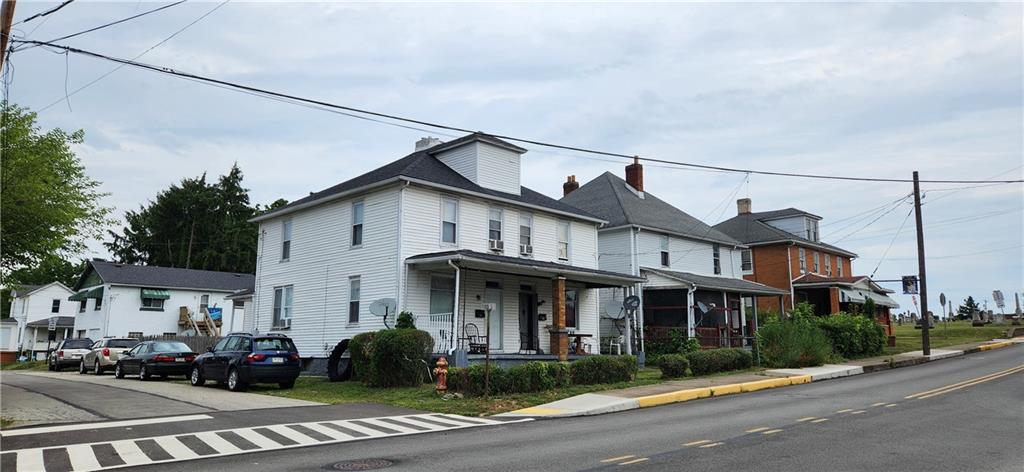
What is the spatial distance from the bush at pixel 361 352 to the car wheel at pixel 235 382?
10.2ft

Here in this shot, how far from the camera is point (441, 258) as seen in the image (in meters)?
20.5

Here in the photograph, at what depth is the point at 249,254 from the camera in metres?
70.0

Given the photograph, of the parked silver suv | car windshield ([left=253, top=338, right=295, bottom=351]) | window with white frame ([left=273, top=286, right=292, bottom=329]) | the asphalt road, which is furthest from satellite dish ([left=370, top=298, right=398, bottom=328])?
the parked silver suv

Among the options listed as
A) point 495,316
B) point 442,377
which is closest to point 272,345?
point 442,377

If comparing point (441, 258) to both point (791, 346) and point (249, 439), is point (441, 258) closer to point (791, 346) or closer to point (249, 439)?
point (249, 439)

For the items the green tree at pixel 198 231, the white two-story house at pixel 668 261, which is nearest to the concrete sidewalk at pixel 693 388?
the white two-story house at pixel 668 261

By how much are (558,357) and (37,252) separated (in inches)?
592

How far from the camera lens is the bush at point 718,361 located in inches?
830

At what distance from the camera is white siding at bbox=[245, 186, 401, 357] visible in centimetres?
2262

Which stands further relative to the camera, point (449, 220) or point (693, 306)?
point (693, 306)

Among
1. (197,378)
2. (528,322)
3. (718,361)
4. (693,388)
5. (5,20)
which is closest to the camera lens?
(5,20)

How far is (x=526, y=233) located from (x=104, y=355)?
19178 millimetres

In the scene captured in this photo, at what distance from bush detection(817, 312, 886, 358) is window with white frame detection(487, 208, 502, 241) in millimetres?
13080

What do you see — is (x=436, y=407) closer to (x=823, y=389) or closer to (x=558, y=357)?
(x=558, y=357)
